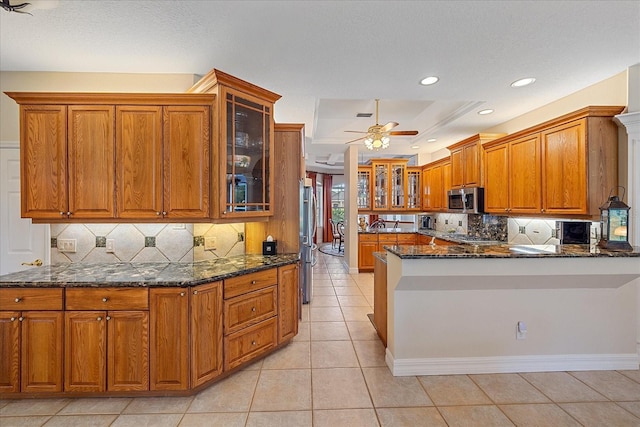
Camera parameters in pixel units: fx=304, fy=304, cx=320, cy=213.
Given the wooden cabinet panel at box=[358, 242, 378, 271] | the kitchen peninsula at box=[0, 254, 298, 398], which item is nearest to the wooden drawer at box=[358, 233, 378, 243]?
the wooden cabinet panel at box=[358, 242, 378, 271]

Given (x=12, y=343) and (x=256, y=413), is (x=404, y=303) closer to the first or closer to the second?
(x=256, y=413)

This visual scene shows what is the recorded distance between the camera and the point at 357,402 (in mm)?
2125

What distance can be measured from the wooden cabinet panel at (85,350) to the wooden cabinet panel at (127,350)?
0.05m

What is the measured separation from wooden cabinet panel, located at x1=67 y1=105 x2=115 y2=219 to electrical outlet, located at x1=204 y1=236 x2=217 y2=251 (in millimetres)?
803

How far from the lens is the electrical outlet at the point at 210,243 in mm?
2912

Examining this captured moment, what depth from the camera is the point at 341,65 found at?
2.70 metres

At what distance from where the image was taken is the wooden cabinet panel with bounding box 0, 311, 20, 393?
6.82 ft

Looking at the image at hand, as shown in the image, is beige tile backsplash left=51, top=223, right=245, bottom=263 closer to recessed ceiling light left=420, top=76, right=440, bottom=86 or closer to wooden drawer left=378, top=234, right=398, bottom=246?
recessed ceiling light left=420, top=76, right=440, bottom=86

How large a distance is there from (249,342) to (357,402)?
0.98 m

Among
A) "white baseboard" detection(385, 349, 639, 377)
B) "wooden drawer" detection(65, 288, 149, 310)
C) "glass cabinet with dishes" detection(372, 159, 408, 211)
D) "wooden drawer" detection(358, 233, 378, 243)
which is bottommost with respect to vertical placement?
"white baseboard" detection(385, 349, 639, 377)

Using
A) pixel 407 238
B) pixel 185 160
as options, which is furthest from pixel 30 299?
pixel 407 238

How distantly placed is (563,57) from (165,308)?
3.73 m

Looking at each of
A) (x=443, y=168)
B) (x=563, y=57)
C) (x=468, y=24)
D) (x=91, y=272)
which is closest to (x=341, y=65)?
(x=468, y=24)

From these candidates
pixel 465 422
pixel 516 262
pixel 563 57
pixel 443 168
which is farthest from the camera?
pixel 443 168
